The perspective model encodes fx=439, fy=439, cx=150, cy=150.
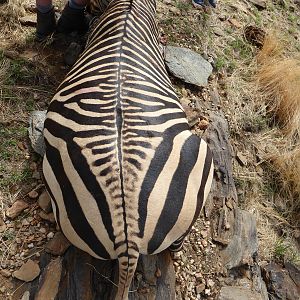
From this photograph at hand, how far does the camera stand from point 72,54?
4234 mm

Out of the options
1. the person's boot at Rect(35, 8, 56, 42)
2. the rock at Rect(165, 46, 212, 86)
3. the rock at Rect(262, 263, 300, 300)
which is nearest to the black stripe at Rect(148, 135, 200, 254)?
the rock at Rect(262, 263, 300, 300)

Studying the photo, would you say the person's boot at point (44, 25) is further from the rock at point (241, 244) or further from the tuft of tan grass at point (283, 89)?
the rock at point (241, 244)

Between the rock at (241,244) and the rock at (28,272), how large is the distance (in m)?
1.44

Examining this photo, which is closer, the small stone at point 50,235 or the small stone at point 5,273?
the small stone at point 5,273

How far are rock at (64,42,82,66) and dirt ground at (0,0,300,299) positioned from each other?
0.08 meters

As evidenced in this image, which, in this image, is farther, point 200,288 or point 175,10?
point 175,10

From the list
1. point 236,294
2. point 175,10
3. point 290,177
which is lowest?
point 290,177

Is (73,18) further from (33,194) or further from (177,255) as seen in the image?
(177,255)

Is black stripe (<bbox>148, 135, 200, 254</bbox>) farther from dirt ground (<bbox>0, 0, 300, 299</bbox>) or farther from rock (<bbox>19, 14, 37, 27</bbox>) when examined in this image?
rock (<bbox>19, 14, 37, 27</bbox>)

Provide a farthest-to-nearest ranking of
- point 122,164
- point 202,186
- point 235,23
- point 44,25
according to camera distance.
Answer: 1. point 235,23
2. point 44,25
3. point 202,186
4. point 122,164

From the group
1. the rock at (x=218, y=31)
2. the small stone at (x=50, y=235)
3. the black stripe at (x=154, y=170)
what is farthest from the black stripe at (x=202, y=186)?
the rock at (x=218, y=31)

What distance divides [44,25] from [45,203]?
6.58 feet

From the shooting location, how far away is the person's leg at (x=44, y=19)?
4215mm

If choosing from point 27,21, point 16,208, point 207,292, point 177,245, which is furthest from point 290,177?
point 27,21
